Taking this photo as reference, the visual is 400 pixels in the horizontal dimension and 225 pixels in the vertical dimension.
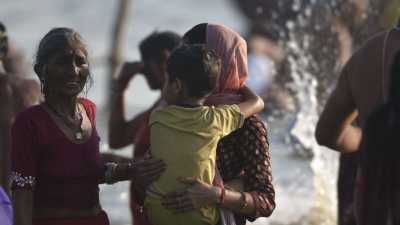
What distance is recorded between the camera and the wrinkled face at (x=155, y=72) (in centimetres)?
603

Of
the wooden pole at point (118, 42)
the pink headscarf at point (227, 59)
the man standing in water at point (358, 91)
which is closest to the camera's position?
the man standing in water at point (358, 91)

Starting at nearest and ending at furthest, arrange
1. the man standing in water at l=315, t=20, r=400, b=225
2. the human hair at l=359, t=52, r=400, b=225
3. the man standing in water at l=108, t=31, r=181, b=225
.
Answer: the human hair at l=359, t=52, r=400, b=225 → the man standing in water at l=315, t=20, r=400, b=225 → the man standing in water at l=108, t=31, r=181, b=225

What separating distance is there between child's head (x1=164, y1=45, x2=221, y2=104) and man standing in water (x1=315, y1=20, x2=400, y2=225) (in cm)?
37

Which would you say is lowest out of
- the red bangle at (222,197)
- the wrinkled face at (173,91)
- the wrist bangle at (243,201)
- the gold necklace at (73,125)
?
the wrist bangle at (243,201)

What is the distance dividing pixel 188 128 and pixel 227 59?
0.29 metres

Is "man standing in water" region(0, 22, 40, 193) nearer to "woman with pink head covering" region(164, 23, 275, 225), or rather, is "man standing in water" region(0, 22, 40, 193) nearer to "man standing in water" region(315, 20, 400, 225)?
"woman with pink head covering" region(164, 23, 275, 225)

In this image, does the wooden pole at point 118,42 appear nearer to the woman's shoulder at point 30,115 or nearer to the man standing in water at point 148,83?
the man standing in water at point 148,83

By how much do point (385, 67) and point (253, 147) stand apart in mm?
497

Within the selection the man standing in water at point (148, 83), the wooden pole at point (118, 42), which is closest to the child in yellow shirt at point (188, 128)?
the man standing in water at point (148, 83)

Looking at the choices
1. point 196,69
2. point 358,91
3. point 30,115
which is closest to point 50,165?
point 30,115

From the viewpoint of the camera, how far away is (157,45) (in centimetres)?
605

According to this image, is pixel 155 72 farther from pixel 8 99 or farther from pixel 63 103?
pixel 63 103

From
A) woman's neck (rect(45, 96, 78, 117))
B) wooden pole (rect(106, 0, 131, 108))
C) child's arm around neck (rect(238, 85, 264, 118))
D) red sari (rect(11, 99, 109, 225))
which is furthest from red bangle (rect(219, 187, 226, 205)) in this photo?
wooden pole (rect(106, 0, 131, 108))

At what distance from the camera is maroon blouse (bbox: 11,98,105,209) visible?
13.8ft
